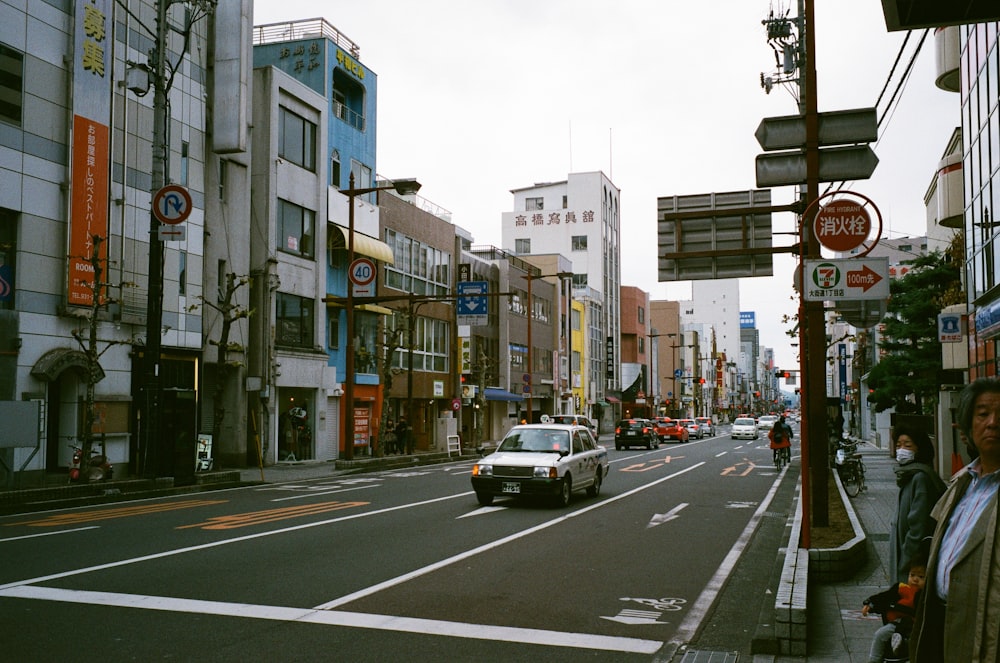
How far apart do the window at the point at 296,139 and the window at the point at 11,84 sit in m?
12.5

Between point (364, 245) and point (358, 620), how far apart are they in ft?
105

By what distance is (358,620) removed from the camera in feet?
25.5

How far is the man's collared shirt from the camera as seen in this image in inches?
136

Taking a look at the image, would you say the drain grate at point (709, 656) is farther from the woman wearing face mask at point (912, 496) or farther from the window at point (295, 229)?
the window at point (295, 229)

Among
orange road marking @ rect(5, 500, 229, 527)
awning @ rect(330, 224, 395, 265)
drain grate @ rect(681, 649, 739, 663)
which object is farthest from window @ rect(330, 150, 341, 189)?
drain grate @ rect(681, 649, 739, 663)

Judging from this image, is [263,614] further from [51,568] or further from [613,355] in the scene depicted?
[613,355]

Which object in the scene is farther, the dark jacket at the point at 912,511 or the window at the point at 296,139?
the window at the point at 296,139

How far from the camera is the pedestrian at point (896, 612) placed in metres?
4.29

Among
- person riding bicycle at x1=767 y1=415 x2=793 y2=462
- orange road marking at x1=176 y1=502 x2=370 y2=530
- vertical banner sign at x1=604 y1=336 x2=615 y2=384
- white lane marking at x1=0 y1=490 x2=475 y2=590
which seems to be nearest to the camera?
white lane marking at x1=0 y1=490 x2=475 y2=590

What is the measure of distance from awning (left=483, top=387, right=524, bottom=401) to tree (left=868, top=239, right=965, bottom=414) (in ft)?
97.4

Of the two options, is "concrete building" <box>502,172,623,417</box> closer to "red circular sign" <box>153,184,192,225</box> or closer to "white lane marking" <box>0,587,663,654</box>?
"red circular sign" <box>153,184,192,225</box>

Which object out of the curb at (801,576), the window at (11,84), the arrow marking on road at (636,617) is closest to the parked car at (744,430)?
the window at (11,84)

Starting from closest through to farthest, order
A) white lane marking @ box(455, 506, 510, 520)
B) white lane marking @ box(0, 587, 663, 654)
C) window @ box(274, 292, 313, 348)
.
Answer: white lane marking @ box(0, 587, 663, 654)
white lane marking @ box(455, 506, 510, 520)
window @ box(274, 292, 313, 348)

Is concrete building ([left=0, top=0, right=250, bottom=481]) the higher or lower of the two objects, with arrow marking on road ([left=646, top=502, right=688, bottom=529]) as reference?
higher
